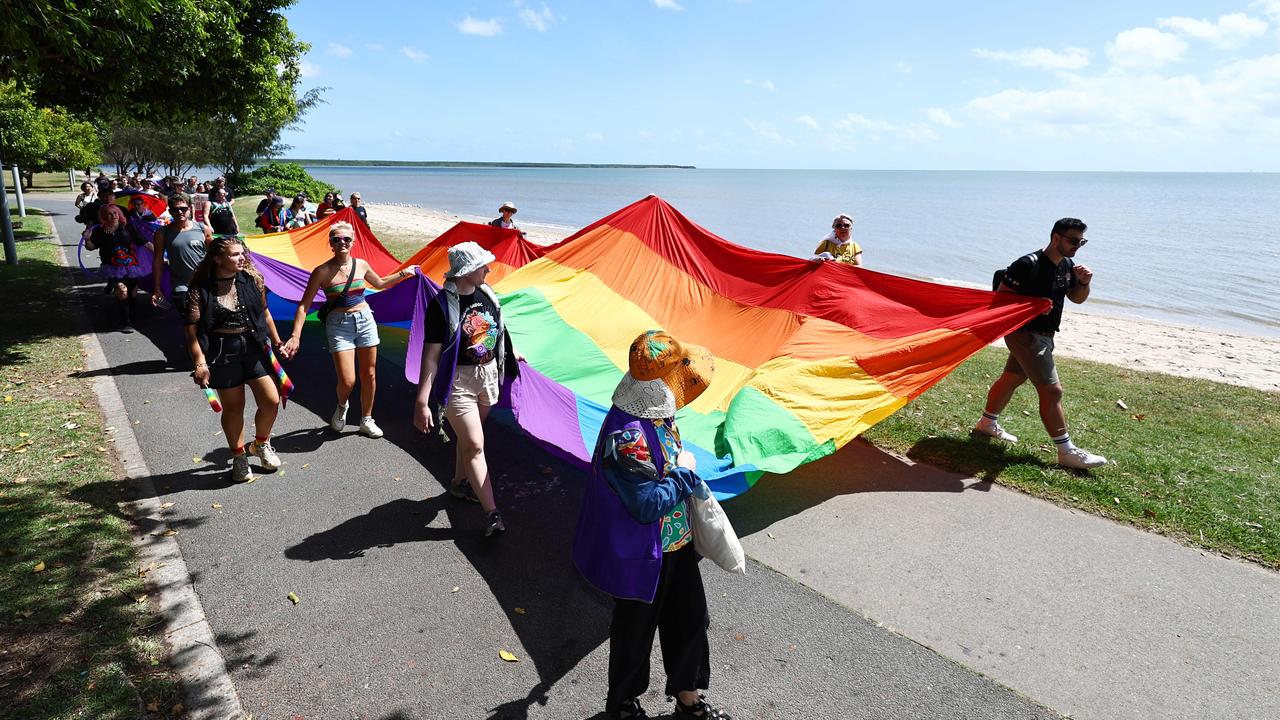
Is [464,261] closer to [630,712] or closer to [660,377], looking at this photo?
[660,377]

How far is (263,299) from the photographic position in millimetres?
5887

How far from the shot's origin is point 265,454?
19.9 ft

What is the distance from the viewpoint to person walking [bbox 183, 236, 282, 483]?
5.39 m

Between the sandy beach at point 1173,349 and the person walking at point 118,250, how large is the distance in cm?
1506

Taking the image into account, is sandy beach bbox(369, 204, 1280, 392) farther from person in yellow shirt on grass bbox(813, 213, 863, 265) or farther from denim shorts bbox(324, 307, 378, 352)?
denim shorts bbox(324, 307, 378, 352)

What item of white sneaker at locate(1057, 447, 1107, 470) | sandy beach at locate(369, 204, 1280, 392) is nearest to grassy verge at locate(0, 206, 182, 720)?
white sneaker at locate(1057, 447, 1107, 470)

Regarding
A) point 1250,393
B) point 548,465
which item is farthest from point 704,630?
point 1250,393

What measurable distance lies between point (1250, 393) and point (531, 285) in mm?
9172

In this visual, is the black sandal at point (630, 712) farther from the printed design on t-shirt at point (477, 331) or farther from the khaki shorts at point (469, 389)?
the printed design on t-shirt at point (477, 331)

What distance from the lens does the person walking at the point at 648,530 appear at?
3078mm

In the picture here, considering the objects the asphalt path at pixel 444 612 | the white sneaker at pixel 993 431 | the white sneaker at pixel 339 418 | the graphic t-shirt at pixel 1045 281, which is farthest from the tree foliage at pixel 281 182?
the graphic t-shirt at pixel 1045 281

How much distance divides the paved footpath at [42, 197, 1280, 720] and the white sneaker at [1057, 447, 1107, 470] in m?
0.84

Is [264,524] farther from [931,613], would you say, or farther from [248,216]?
[248,216]

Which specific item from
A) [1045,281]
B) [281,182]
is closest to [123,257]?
[1045,281]
